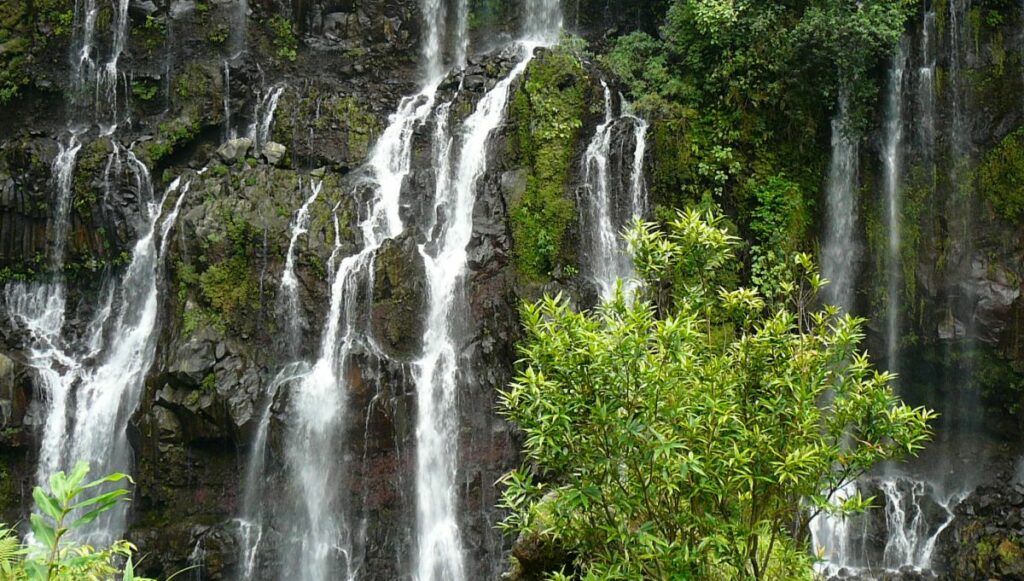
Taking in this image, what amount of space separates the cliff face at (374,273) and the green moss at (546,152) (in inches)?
1.7

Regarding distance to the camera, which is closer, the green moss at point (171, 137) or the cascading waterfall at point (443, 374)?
the cascading waterfall at point (443, 374)

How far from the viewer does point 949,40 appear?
51.1 ft

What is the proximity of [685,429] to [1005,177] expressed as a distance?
1268 cm

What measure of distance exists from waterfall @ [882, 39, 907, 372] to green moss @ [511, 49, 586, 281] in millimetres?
6094

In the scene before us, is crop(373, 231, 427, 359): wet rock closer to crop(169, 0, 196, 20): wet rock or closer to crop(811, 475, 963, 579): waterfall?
crop(811, 475, 963, 579): waterfall

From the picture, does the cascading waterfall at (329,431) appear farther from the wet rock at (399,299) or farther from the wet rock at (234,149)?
the wet rock at (234,149)

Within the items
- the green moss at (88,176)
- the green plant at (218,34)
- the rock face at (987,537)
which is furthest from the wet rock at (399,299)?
the rock face at (987,537)

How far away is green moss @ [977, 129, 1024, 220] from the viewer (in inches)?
583

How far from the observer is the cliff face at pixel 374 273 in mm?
14367

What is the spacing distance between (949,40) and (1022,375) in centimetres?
658

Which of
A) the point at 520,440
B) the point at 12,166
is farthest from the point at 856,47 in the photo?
the point at 12,166

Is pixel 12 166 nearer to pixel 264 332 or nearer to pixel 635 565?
pixel 264 332

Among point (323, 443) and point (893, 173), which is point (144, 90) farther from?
point (893, 173)

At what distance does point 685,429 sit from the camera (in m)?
5.61
